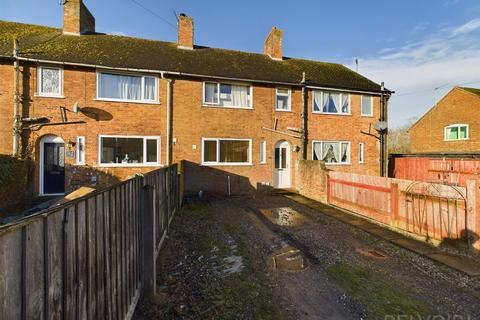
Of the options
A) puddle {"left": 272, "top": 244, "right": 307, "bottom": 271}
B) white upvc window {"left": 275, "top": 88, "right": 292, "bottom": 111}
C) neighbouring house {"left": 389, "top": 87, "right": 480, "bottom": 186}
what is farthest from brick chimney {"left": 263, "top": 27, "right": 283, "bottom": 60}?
puddle {"left": 272, "top": 244, "right": 307, "bottom": 271}

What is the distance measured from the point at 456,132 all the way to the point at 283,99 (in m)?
19.7

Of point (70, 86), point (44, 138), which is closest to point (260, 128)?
point (70, 86)

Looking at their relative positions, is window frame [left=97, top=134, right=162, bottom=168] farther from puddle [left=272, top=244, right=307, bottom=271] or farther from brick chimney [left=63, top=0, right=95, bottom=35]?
puddle [left=272, top=244, right=307, bottom=271]

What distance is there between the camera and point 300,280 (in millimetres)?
4734

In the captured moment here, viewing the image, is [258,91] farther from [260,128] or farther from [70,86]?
[70,86]

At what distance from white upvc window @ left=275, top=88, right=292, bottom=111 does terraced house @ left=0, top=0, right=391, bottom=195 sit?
0.06 metres

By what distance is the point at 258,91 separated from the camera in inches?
564

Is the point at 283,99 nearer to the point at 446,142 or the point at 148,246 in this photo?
the point at 148,246

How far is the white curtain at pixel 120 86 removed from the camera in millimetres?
12172

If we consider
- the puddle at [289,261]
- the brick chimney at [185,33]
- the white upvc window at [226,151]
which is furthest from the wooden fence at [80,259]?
the brick chimney at [185,33]

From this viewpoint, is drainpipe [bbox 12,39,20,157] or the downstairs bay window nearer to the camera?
drainpipe [bbox 12,39,20,157]

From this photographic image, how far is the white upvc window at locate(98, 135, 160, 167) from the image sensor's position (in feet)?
39.5

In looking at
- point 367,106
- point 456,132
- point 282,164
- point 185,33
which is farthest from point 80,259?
point 456,132

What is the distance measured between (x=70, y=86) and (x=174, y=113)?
4747 millimetres
